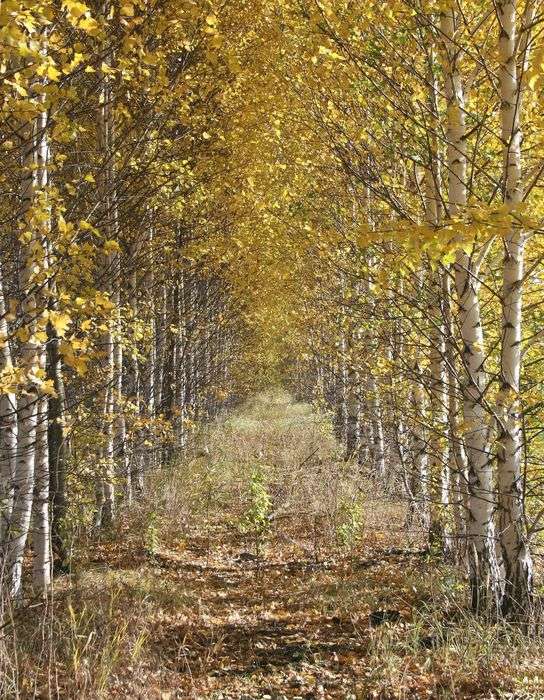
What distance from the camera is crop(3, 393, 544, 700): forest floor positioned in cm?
379

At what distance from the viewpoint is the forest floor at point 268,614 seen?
3.79 meters

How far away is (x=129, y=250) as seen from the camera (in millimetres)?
9008

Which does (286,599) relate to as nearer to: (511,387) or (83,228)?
(511,387)

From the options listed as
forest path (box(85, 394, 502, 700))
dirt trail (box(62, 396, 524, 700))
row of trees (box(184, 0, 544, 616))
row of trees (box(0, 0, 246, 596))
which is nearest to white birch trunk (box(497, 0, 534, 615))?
row of trees (box(184, 0, 544, 616))

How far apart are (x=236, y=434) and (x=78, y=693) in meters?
15.0

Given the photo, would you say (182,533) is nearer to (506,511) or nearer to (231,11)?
(506,511)

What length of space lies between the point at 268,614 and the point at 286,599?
17.5 inches

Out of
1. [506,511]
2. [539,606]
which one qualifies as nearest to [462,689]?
[539,606]

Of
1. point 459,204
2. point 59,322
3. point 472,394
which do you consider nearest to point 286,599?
point 472,394

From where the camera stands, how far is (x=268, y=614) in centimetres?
575

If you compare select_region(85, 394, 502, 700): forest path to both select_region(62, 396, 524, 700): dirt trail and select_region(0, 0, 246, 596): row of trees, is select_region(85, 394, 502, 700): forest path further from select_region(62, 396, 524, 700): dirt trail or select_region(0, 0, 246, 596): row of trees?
select_region(0, 0, 246, 596): row of trees

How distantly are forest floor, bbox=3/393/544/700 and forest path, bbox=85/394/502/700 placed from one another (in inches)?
0.8

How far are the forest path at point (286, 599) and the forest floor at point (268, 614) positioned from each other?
2cm

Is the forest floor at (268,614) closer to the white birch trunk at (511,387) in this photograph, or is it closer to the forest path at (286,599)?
the forest path at (286,599)
